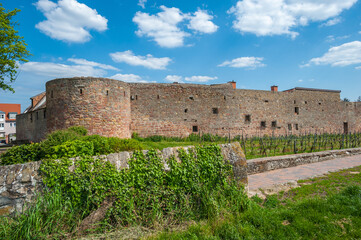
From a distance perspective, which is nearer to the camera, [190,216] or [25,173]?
[25,173]

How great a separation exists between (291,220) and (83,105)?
49.9ft

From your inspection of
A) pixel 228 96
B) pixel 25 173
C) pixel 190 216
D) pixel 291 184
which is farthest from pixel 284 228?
pixel 228 96

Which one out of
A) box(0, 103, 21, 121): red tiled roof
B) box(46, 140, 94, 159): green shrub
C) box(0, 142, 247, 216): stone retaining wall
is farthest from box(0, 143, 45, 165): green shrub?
box(0, 103, 21, 121): red tiled roof

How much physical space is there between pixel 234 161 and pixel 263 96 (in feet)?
80.3

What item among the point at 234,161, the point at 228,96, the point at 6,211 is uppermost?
the point at 228,96

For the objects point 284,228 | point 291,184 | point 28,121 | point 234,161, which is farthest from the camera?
point 28,121

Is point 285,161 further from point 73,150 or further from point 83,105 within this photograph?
point 83,105

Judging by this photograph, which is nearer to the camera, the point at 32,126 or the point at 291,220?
the point at 291,220

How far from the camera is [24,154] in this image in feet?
16.5

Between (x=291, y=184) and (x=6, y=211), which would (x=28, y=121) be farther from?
(x=291, y=184)

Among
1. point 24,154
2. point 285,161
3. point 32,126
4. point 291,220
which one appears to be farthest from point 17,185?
point 32,126

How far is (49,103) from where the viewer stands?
16.7 m

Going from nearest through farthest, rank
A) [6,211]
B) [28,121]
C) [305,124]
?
1. [6,211]
2. [28,121]
3. [305,124]

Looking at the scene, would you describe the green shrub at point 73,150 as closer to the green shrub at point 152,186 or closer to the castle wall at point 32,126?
the green shrub at point 152,186
